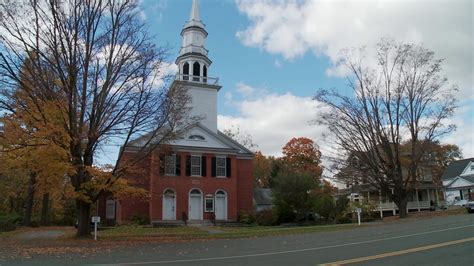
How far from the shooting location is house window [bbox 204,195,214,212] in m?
38.3

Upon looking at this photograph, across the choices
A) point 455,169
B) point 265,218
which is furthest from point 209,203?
point 455,169

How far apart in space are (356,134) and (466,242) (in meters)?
22.6

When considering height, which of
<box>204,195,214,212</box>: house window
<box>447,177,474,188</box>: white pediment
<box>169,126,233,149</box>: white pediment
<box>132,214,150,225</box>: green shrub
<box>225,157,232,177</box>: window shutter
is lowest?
<box>132,214,150,225</box>: green shrub

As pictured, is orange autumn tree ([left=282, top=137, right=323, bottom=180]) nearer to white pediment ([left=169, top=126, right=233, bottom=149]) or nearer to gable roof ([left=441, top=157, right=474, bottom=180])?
gable roof ([left=441, top=157, right=474, bottom=180])

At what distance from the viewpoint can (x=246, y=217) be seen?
125ft

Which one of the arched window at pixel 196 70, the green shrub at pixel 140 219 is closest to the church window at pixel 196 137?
the arched window at pixel 196 70

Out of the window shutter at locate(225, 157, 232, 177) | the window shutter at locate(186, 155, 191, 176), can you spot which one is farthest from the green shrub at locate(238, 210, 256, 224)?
the window shutter at locate(186, 155, 191, 176)

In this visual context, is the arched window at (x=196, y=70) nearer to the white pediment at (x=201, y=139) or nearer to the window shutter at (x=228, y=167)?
the white pediment at (x=201, y=139)

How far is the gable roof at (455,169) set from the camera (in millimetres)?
60781

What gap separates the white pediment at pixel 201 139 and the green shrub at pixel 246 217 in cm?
614

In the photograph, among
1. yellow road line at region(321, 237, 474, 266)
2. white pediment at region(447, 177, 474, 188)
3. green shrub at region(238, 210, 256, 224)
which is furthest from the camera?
white pediment at region(447, 177, 474, 188)

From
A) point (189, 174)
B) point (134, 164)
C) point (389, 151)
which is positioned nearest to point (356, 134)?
point (389, 151)

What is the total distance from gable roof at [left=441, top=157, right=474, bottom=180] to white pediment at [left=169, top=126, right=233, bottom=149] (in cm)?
3804

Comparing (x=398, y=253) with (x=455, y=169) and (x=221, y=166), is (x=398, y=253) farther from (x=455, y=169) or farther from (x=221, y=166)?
(x=455, y=169)
